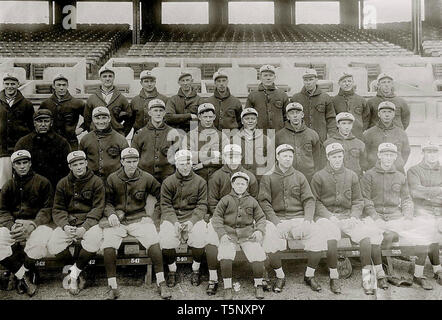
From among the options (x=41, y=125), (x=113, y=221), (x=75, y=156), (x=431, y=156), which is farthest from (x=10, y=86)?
(x=431, y=156)

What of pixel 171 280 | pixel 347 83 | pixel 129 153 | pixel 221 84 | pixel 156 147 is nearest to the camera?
pixel 171 280

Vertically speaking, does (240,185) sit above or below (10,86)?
below

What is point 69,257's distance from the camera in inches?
130

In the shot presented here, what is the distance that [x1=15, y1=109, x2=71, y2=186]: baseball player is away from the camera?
12.2ft

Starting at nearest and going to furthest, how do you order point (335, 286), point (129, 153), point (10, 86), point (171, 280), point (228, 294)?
point (228, 294) < point (335, 286) < point (171, 280) < point (129, 153) < point (10, 86)

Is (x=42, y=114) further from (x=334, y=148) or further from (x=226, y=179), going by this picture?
(x=334, y=148)

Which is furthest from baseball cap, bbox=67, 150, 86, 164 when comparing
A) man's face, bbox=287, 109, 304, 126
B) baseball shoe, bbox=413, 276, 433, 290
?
baseball shoe, bbox=413, 276, 433, 290

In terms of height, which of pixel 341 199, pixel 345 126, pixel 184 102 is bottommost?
pixel 341 199

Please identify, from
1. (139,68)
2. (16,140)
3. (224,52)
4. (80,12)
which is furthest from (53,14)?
(16,140)

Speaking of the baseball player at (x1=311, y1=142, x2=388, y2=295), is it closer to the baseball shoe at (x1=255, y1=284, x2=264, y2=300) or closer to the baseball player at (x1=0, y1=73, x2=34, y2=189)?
the baseball shoe at (x1=255, y1=284, x2=264, y2=300)

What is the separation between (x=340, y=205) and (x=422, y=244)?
65 cm

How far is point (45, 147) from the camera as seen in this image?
375 cm

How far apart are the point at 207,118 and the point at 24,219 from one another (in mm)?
1651
